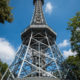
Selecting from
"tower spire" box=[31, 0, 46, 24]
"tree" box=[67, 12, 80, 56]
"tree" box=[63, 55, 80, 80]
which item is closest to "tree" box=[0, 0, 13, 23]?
"tree" box=[67, 12, 80, 56]

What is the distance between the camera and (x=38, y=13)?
32.9 m

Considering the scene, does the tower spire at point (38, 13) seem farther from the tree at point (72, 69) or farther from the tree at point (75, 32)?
the tree at point (75, 32)

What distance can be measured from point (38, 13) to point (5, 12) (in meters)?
25.8

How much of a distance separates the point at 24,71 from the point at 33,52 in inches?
146

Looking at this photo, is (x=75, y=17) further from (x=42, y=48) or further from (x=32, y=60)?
(x=42, y=48)

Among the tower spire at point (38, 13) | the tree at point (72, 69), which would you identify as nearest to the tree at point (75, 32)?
the tree at point (72, 69)

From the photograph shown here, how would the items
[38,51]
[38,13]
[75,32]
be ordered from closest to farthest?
1. [75,32]
2. [38,51]
3. [38,13]

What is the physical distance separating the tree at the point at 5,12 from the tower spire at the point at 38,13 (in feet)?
67.6

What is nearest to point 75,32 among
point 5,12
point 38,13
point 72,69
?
point 5,12

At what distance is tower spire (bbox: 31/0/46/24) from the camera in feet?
98.0

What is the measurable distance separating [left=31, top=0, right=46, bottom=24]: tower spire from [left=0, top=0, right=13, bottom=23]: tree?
67.6 ft

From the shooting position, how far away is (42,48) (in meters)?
25.2

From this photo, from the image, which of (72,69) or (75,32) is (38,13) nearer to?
(72,69)

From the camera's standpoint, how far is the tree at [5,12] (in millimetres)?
7370
